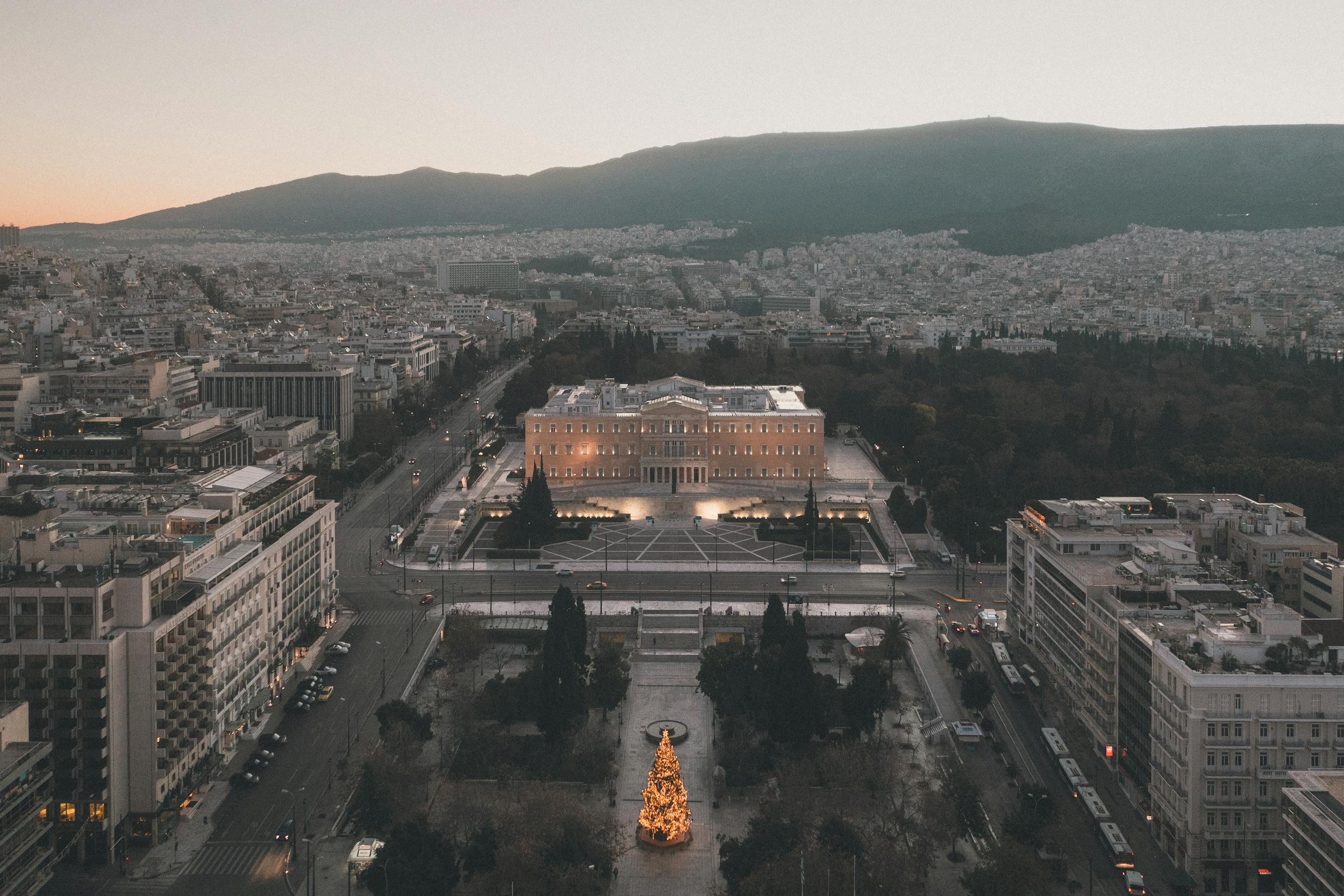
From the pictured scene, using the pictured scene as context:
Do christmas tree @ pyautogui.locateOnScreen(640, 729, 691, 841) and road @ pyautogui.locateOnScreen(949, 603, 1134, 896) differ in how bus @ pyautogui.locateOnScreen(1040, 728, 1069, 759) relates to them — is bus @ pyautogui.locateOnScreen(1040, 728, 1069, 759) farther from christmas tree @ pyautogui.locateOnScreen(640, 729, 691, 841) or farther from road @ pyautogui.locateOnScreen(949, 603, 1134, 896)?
christmas tree @ pyautogui.locateOnScreen(640, 729, 691, 841)

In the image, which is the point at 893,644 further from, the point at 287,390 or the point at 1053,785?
the point at 287,390

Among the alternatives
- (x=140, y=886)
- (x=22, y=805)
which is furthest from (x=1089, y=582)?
(x=22, y=805)

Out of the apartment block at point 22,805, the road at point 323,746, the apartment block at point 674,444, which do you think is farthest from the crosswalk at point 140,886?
the apartment block at point 674,444

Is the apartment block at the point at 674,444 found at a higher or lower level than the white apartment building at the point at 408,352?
lower

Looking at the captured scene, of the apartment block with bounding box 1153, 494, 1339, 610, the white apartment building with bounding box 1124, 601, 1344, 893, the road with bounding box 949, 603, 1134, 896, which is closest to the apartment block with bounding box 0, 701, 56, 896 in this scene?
the road with bounding box 949, 603, 1134, 896

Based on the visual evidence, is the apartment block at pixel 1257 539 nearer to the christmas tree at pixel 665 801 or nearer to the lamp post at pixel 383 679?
the christmas tree at pixel 665 801
